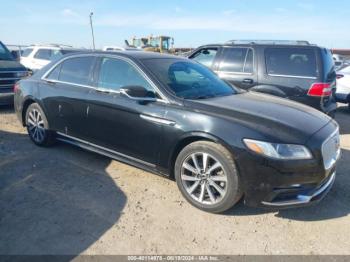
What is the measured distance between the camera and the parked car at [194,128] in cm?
318

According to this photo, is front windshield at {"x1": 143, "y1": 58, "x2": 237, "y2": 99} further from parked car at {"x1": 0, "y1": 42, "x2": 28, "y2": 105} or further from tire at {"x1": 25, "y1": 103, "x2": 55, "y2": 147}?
parked car at {"x1": 0, "y1": 42, "x2": 28, "y2": 105}

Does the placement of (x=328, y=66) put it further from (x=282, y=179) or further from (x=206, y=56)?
(x=282, y=179)

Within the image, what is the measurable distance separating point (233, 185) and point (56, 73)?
11.3 ft

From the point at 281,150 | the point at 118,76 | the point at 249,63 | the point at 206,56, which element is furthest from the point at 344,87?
the point at 118,76

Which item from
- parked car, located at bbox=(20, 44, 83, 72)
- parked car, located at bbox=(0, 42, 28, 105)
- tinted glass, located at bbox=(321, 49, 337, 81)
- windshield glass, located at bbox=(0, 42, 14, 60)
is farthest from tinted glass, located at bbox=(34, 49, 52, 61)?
tinted glass, located at bbox=(321, 49, 337, 81)

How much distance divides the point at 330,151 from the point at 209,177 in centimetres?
133

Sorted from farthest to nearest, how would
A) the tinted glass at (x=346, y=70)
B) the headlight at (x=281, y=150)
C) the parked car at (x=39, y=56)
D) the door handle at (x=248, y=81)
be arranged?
1. the parked car at (x=39, y=56)
2. the tinted glass at (x=346, y=70)
3. the door handle at (x=248, y=81)
4. the headlight at (x=281, y=150)

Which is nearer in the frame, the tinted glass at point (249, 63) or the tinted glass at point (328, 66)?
the tinted glass at point (328, 66)

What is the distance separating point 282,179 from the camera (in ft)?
10.3

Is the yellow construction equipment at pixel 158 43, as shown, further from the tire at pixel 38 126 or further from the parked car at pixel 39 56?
the tire at pixel 38 126

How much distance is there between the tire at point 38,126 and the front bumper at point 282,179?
3.42 metres

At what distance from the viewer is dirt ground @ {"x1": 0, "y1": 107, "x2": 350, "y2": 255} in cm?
298

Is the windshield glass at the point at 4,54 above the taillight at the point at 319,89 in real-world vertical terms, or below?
above

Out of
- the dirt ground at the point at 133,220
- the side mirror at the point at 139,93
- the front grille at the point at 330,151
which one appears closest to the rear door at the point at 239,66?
the dirt ground at the point at 133,220
